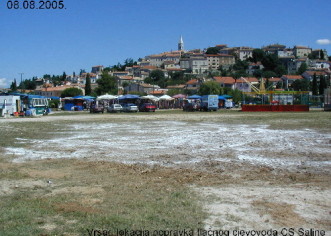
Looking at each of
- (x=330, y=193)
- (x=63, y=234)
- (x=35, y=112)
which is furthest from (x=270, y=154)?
(x=35, y=112)

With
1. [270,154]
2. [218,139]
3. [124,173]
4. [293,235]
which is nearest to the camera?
[293,235]

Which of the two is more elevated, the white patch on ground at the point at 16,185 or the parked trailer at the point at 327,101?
the parked trailer at the point at 327,101

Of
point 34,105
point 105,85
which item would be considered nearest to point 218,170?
point 34,105

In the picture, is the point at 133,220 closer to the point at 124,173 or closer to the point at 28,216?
the point at 28,216

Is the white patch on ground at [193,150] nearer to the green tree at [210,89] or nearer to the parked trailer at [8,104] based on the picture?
the parked trailer at [8,104]

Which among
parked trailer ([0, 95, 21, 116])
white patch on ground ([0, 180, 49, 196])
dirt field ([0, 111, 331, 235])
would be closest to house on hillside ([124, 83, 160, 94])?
parked trailer ([0, 95, 21, 116])

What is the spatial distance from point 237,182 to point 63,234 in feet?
15.1

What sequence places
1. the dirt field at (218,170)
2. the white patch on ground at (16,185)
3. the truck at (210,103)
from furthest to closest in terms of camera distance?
1. the truck at (210,103)
2. the white patch on ground at (16,185)
3. the dirt field at (218,170)

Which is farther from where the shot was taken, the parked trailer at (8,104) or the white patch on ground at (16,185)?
the parked trailer at (8,104)

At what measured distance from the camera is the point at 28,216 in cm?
668

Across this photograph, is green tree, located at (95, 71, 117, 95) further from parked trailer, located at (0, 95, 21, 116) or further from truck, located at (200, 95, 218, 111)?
parked trailer, located at (0, 95, 21, 116)

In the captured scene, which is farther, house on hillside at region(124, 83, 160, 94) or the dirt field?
house on hillside at region(124, 83, 160, 94)

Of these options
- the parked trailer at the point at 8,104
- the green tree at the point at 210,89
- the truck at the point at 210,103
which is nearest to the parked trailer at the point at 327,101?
the truck at the point at 210,103

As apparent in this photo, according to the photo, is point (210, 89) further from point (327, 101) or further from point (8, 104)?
point (8, 104)
